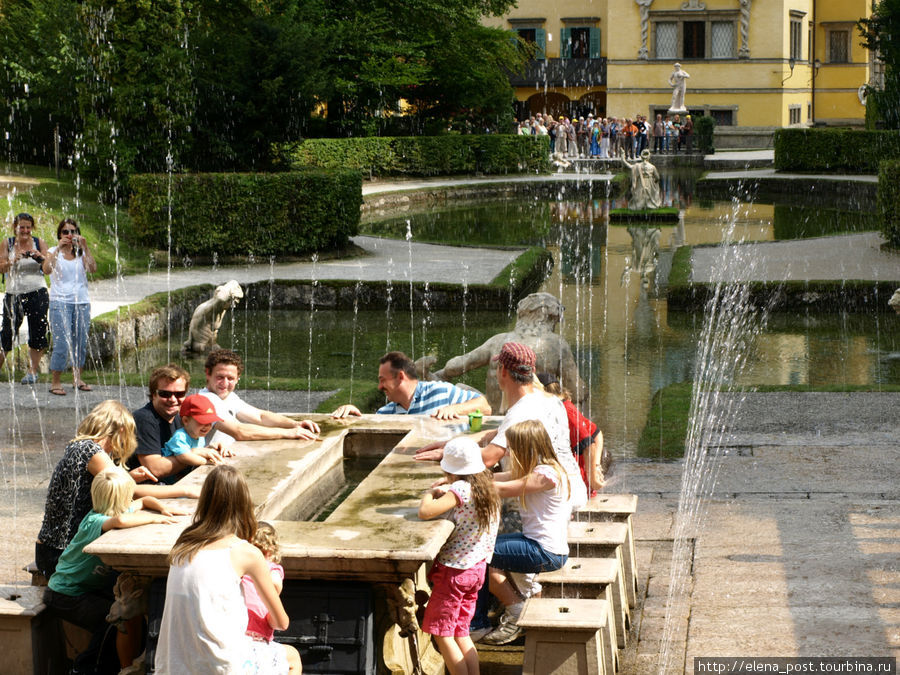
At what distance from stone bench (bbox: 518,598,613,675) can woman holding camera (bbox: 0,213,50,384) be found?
7883mm

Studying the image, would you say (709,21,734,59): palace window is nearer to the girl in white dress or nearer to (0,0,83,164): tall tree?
(0,0,83,164): tall tree

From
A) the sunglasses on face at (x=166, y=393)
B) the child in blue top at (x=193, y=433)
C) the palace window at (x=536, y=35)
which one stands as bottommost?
the child in blue top at (x=193, y=433)

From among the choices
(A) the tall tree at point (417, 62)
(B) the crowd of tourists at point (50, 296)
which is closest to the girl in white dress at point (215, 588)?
(B) the crowd of tourists at point (50, 296)

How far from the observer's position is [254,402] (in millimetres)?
11562

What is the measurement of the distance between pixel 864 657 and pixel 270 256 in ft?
57.1

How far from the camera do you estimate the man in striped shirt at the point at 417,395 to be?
7754mm

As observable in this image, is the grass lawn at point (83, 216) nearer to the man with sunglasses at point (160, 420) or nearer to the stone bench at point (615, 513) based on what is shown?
the man with sunglasses at point (160, 420)

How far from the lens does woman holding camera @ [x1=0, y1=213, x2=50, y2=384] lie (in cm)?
1195

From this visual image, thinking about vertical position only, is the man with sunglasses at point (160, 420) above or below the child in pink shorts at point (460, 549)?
above

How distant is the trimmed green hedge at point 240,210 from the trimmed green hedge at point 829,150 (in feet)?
70.3

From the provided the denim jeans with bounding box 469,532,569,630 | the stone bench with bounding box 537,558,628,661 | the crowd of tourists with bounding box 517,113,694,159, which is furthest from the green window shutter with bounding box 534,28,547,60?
the denim jeans with bounding box 469,532,569,630

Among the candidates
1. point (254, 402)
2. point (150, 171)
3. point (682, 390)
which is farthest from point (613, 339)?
point (150, 171)

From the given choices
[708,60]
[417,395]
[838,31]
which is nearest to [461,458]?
[417,395]

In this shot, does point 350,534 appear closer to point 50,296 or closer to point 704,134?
point 50,296
